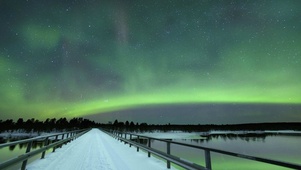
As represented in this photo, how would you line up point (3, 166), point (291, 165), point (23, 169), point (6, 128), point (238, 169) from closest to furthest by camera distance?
point (291, 165) → point (3, 166) → point (23, 169) → point (238, 169) → point (6, 128)

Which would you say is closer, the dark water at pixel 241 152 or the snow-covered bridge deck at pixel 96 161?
the snow-covered bridge deck at pixel 96 161

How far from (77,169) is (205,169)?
15.9 feet

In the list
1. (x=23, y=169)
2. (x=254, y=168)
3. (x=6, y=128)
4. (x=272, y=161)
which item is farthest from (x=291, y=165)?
(x=6, y=128)

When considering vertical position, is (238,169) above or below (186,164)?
below

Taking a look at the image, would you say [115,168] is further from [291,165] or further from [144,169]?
[291,165]

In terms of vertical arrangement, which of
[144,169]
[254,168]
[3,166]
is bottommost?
[254,168]

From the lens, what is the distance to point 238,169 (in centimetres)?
2103

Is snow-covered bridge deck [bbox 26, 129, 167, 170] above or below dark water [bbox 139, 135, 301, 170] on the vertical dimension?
above

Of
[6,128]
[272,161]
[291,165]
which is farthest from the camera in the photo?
[6,128]

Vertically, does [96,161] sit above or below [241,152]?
above

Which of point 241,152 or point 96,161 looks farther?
point 241,152

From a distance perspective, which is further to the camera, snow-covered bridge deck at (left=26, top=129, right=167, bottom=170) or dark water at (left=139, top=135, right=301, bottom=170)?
dark water at (left=139, top=135, right=301, bottom=170)

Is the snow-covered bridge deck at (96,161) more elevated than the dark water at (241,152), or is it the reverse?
the snow-covered bridge deck at (96,161)

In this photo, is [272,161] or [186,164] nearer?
[272,161]
